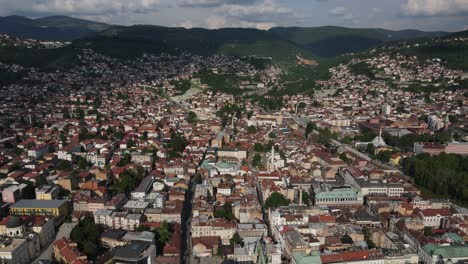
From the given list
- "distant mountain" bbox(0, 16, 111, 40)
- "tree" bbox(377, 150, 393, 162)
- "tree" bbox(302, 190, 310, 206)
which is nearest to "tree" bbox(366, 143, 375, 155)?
"tree" bbox(377, 150, 393, 162)

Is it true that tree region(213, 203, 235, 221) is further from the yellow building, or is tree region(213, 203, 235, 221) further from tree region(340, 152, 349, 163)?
tree region(340, 152, 349, 163)

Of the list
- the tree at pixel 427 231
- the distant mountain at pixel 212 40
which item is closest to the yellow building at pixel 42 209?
the tree at pixel 427 231

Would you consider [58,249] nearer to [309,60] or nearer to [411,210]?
[411,210]

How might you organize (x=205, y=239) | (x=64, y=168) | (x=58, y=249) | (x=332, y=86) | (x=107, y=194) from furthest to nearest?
(x=332, y=86) < (x=64, y=168) < (x=107, y=194) < (x=205, y=239) < (x=58, y=249)

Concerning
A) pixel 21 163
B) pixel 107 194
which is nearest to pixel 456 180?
pixel 107 194

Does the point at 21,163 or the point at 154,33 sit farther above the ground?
the point at 154,33

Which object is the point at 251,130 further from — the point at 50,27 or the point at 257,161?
the point at 50,27
